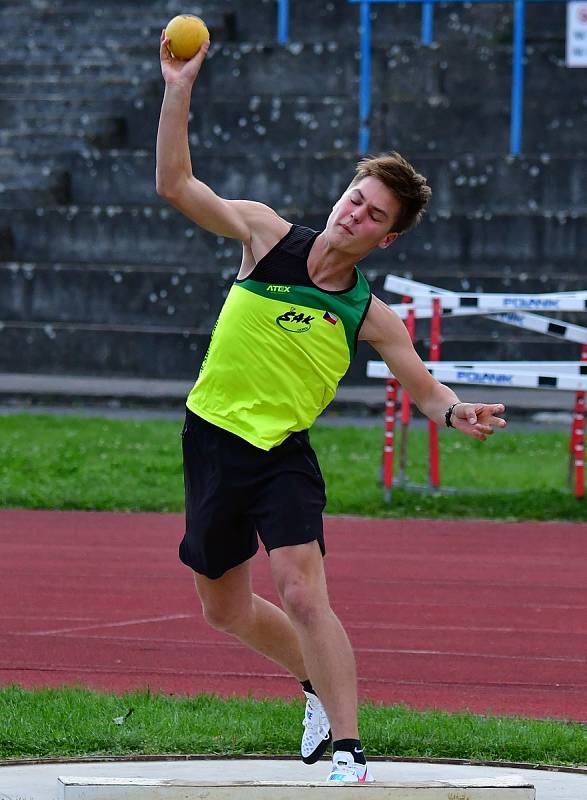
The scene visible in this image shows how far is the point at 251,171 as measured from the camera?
21.0 metres

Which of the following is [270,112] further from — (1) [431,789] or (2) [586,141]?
(1) [431,789]

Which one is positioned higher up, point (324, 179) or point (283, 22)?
point (283, 22)

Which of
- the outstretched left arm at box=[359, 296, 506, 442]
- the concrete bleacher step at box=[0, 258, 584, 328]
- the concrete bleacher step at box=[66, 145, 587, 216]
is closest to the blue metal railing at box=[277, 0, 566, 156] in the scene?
the concrete bleacher step at box=[66, 145, 587, 216]

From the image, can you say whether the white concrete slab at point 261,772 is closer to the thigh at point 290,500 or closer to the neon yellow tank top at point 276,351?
the thigh at point 290,500

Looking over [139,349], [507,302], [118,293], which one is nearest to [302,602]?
[507,302]

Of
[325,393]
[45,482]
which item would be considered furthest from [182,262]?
[325,393]

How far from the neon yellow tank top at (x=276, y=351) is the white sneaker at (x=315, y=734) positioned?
3.07 ft

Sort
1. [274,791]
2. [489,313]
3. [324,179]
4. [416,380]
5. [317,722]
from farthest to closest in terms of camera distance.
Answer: [324,179], [489,313], [416,380], [317,722], [274,791]

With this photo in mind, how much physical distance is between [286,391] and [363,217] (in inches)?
24.6

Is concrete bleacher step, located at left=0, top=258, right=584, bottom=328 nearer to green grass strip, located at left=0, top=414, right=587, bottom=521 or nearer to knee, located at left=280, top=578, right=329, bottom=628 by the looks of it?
green grass strip, located at left=0, top=414, right=587, bottom=521

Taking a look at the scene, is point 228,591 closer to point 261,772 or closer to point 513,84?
point 261,772

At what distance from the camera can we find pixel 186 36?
500 cm

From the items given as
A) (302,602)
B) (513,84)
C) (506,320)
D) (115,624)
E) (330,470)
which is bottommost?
(115,624)

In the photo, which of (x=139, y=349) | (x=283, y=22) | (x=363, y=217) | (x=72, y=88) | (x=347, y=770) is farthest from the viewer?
(x=72, y=88)
